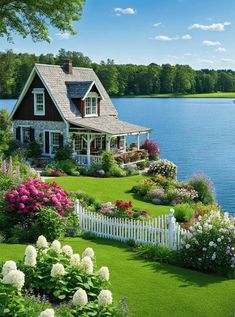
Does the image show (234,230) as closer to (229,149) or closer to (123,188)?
(123,188)

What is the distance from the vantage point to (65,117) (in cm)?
3941

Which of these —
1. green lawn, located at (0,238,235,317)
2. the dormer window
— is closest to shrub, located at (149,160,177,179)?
the dormer window

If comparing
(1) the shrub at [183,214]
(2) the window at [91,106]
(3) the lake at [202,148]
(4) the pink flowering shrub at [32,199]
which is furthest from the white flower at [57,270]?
(2) the window at [91,106]

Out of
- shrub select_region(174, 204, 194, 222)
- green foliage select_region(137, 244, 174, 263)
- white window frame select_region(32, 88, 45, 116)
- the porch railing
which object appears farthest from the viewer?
white window frame select_region(32, 88, 45, 116)

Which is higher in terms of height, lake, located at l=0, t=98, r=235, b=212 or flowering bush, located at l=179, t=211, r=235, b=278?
flowering bush, located at l=179, t=211, r=235, b=278

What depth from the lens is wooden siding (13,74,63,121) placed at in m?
40.3

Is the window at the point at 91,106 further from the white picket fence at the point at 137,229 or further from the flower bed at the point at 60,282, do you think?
the flower bed at the point at 60,282

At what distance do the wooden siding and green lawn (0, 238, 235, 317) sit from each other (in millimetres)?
25228

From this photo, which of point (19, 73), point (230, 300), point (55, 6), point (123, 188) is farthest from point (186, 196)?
point (19, 73)

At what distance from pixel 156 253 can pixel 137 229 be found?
71.6 inches

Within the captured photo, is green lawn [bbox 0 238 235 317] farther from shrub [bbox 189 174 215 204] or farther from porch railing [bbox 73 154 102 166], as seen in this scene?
porch railing [bbox 73 154 102 166]

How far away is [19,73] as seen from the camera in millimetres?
117938

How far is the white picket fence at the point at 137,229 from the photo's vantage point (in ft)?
53.0

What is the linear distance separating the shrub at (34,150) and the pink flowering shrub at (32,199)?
21.5m
